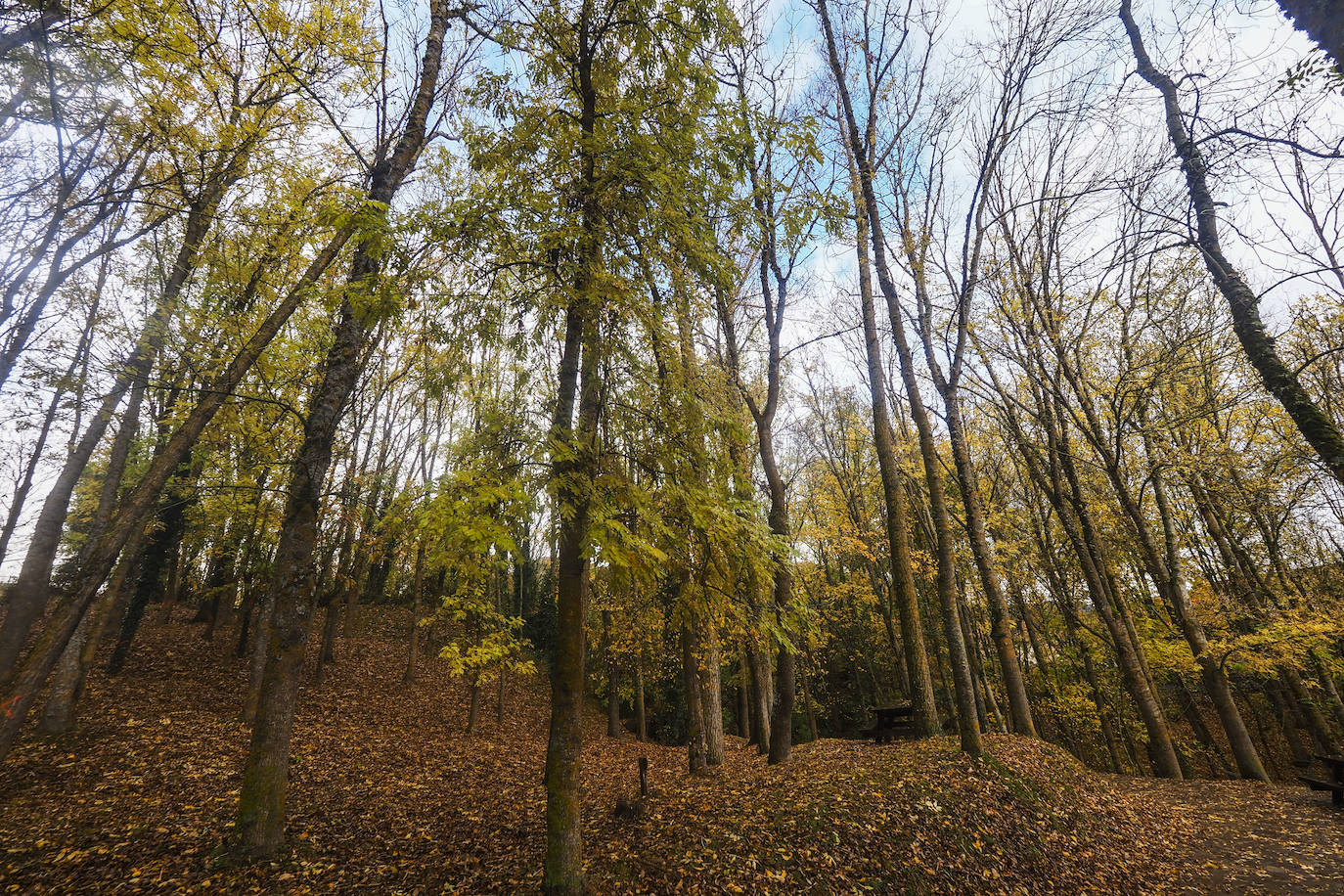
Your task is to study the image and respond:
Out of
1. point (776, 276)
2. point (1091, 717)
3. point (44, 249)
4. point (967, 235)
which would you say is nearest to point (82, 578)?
point (44, 249)

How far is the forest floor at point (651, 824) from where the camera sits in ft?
15.6

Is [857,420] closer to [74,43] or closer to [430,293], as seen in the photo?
[430,293]

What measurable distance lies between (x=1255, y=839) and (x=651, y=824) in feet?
27.9

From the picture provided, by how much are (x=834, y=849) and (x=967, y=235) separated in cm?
1082

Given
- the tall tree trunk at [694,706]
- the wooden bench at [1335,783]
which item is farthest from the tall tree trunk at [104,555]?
the wooden bench at [1335,783]

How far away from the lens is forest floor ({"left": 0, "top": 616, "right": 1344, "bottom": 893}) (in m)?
4.76

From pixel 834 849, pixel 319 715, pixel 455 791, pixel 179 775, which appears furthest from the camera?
pixel 319 715

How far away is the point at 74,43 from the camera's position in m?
5.48

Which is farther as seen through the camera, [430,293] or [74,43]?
[74,43]

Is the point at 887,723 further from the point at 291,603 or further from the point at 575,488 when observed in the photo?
the point at 291,603

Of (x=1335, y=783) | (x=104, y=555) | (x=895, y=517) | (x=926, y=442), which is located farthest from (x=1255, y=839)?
(x=104, y=555)

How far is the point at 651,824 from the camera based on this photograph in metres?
6.20

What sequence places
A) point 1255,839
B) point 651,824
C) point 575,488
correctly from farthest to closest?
point 1255,839
point 651,824
point 575,488

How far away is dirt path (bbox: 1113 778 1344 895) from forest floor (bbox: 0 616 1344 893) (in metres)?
0.04
